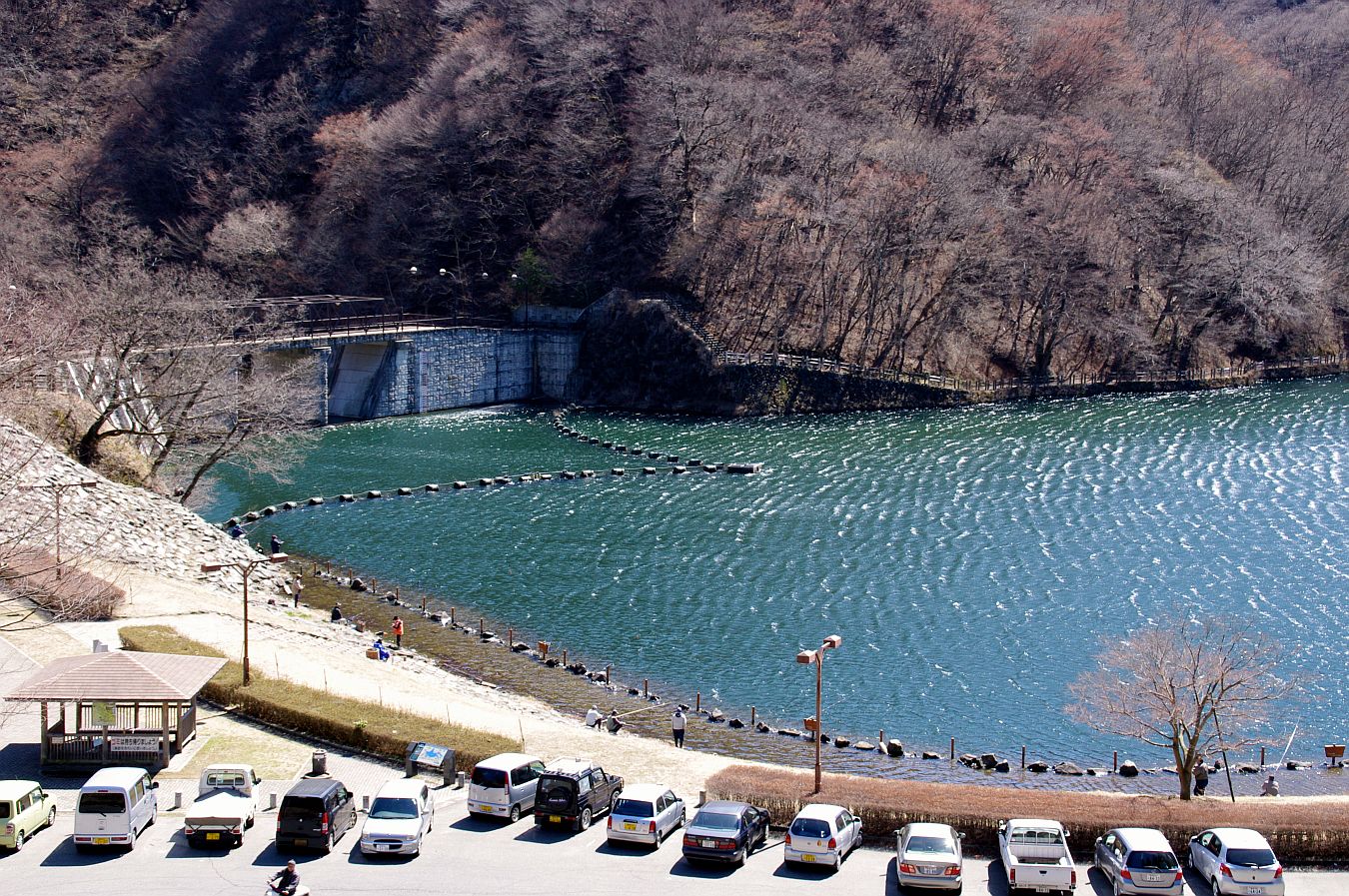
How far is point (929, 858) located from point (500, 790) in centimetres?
802

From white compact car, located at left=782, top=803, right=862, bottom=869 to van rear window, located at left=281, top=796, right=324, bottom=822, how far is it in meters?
8.18

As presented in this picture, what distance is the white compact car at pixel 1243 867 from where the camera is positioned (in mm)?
20328

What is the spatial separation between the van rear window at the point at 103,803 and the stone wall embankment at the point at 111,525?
16.9 meters

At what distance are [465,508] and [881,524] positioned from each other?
1874 centimetres

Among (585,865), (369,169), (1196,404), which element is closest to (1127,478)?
(1196,404)

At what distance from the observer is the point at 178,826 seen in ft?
75.8

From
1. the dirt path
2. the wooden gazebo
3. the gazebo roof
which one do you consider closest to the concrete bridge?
the dirt path

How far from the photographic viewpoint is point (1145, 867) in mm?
20422

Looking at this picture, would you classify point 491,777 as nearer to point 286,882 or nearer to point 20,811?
point 286,882

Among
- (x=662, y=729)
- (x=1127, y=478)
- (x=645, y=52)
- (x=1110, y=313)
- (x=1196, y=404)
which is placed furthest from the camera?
(x=645, y=52)

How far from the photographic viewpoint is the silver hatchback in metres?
20.3

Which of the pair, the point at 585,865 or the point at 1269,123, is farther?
the point at 1269,123

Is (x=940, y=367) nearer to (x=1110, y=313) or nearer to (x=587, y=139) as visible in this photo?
(x=1110, y=313)

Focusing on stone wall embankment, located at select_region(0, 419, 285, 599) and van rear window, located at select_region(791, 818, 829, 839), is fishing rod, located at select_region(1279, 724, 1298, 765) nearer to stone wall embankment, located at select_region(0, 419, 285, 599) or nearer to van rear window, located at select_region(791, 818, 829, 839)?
van rear window, located at select_region(791, 818, 829, 839)
